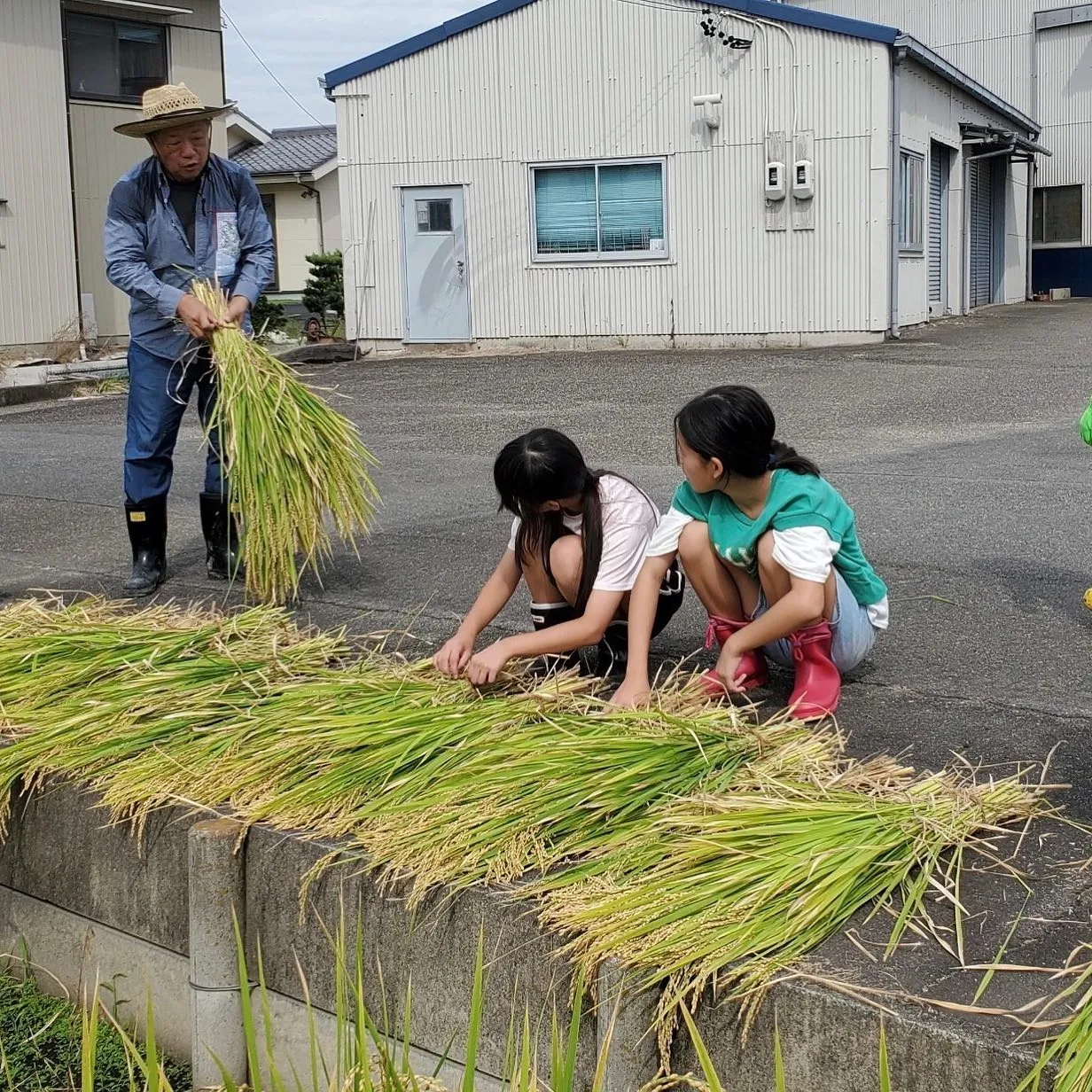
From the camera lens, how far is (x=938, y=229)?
64.2ft

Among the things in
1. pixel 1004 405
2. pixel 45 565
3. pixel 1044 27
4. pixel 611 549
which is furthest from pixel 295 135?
pixel 611 549

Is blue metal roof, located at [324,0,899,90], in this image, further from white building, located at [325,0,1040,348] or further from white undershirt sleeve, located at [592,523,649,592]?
white undershirt sleeve, located at [592,523,649,592]

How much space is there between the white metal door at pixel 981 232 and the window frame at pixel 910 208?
4.40 meters

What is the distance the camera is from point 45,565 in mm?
5566

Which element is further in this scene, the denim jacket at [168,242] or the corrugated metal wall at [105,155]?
the corrugated metal wall at [105,155]

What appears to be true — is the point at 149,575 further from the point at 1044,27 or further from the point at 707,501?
the point at 1044,27

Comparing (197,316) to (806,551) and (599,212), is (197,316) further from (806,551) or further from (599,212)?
(599,212)

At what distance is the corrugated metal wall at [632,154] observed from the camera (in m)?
15.9

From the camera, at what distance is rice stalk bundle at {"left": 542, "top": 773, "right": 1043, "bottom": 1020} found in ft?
7.10

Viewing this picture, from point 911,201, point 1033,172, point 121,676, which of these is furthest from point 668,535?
point 1033,172

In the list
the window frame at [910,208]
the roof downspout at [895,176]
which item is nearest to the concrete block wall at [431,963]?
the roof downspout at [895,176]

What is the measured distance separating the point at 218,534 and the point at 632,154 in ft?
41.5

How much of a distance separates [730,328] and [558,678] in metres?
14.0

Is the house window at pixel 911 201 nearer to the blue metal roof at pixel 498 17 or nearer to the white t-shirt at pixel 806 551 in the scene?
the blue metal roof at pixel 498 17
